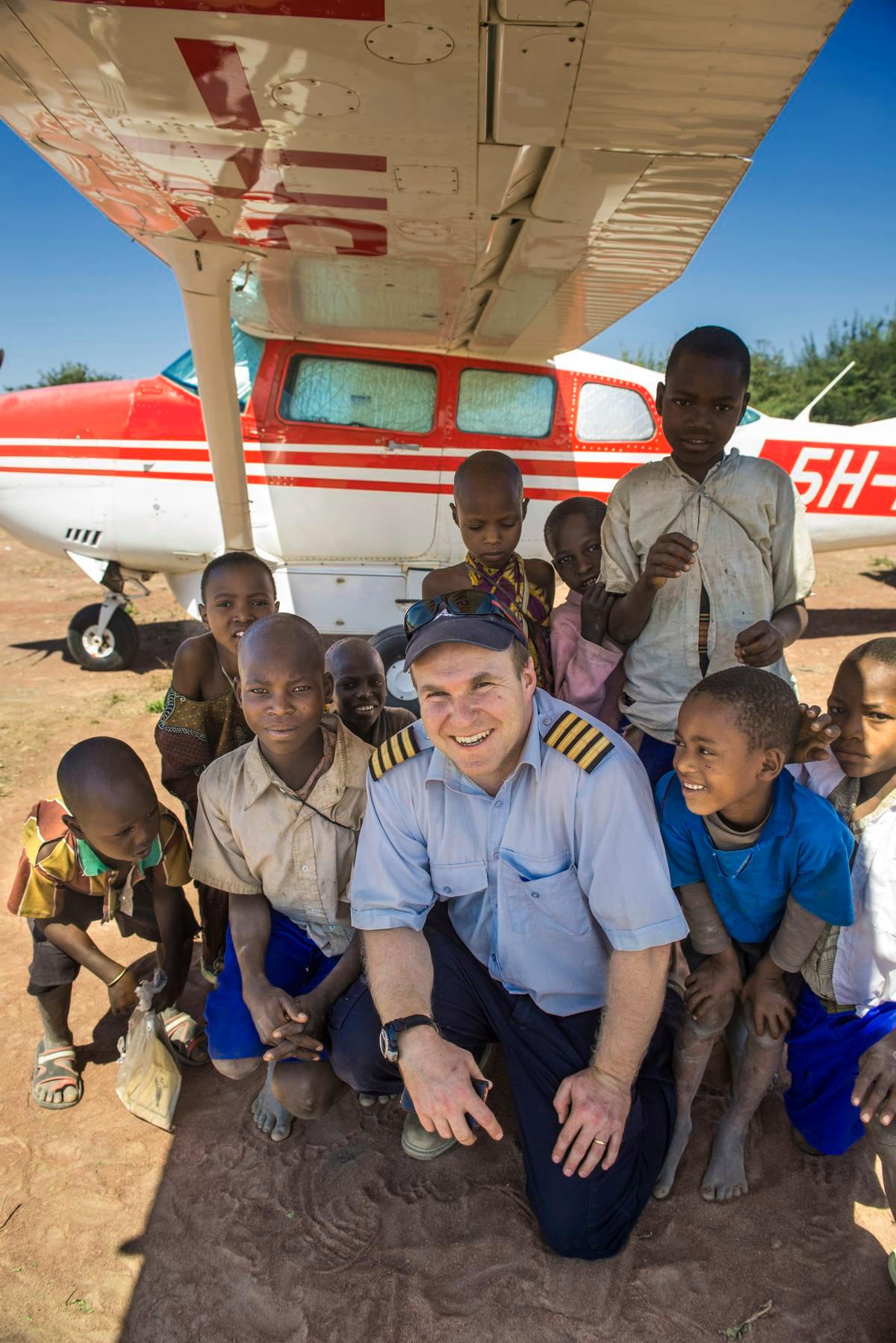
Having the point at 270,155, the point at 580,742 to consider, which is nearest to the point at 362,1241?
the point at 580,742

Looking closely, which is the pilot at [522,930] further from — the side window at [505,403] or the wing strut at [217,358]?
the side window at [505,403]

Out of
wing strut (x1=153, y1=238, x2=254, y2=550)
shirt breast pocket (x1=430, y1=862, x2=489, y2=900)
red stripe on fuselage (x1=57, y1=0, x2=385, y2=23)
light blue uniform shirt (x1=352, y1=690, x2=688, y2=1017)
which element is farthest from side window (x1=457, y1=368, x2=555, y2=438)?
shirt breast pocket (x1=430, y1=862, x2=489, y2=900)

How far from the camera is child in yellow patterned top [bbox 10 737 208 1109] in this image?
2.35 metres

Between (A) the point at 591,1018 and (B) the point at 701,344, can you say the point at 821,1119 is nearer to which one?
(A) the point at 591,1018

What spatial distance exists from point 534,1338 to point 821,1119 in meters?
0.95

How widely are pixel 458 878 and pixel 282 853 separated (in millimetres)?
593

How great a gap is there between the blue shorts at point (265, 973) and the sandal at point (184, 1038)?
0.94 ft

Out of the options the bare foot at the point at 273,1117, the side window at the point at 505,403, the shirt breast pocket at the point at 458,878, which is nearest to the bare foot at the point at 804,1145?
the shirt breast pocket at the point at 458,878

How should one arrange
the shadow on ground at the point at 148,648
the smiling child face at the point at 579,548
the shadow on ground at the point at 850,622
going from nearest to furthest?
the smiling child face at the point at 579,548, the shadow on ground at the point at 148,648, the shadow on ground at the point at 850,622

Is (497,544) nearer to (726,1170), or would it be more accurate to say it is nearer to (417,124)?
(417,124)

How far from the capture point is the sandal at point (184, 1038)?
8.64 feet

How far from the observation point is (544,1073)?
6.72ft

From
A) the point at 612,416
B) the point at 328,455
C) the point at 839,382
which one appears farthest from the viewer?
the point at 839,382

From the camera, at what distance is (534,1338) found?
179 cm
